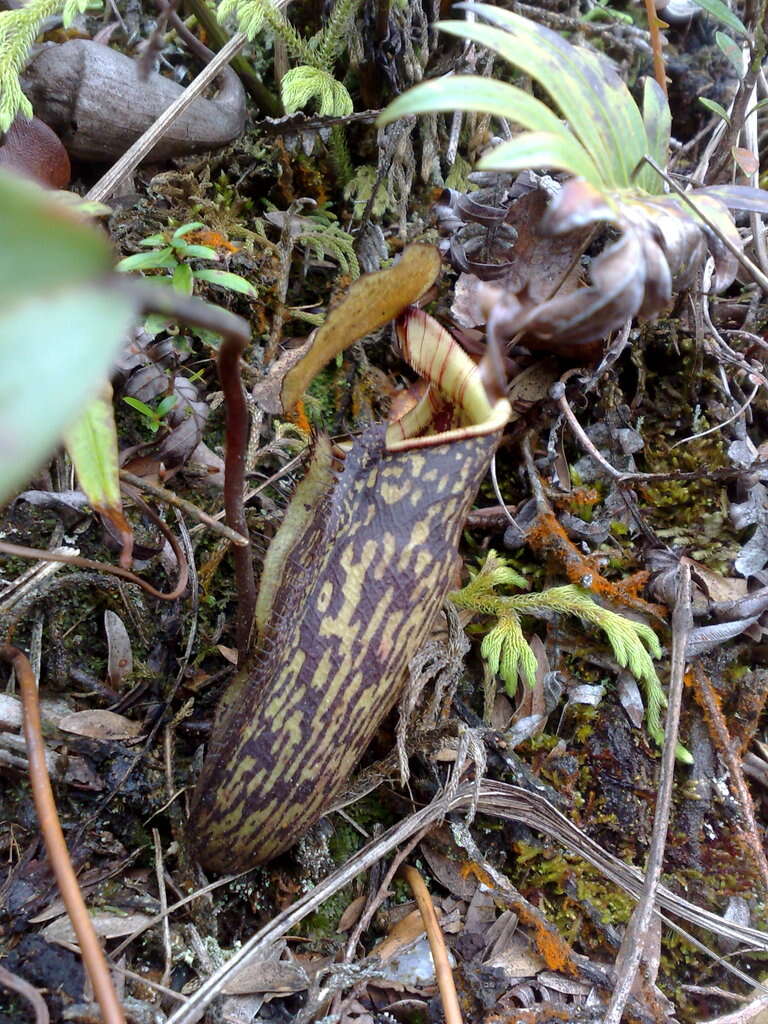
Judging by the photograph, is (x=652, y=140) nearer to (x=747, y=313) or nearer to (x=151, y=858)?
(x=747, y=313)

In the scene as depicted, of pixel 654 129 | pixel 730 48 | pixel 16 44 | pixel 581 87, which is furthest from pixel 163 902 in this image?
pixel 730 48

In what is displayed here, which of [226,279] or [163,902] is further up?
[226,279]

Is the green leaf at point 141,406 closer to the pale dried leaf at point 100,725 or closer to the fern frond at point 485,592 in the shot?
the pale dried leaf at point 100,725

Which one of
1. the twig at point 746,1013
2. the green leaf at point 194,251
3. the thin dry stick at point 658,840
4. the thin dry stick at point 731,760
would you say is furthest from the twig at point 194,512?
the twig at point 746,1013

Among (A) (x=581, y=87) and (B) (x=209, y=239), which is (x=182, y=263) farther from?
(A) (x=581, y=87)

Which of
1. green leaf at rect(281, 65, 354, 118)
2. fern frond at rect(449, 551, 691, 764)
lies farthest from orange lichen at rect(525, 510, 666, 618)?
green leaf at rect(281, 65, 354, 118)

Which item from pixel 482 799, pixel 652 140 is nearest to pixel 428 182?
pixel 652 140
